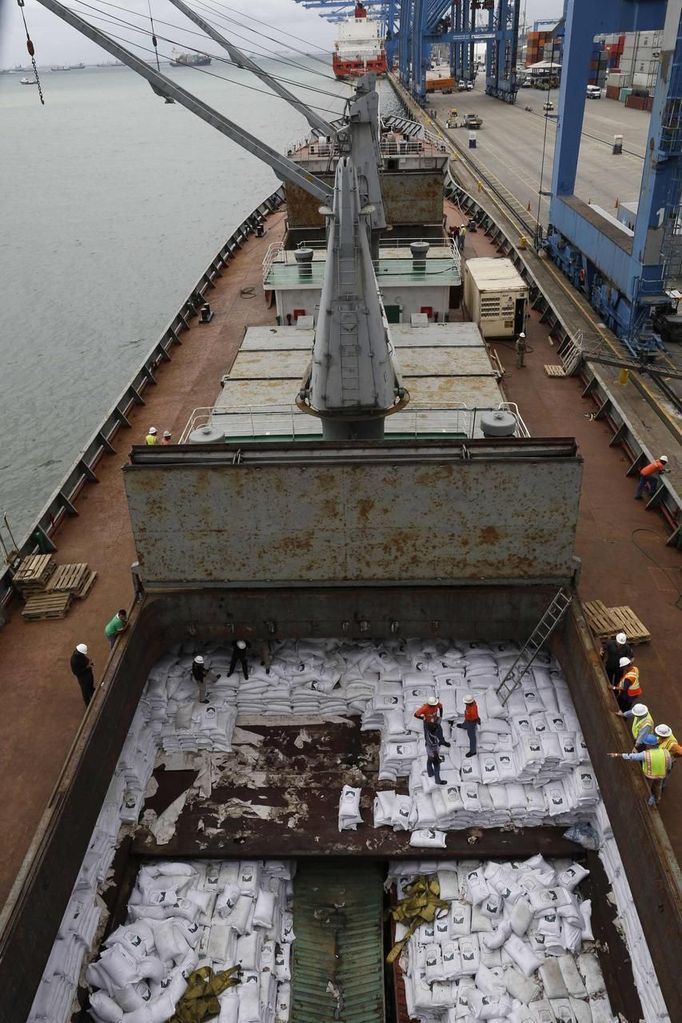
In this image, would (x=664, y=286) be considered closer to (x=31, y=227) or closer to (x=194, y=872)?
(x=194, y=872)

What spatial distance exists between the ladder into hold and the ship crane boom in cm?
741

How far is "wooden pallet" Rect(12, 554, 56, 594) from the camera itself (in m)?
12.1

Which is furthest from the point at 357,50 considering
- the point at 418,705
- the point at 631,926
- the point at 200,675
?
the point at 631,926

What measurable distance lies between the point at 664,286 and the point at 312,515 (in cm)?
1800

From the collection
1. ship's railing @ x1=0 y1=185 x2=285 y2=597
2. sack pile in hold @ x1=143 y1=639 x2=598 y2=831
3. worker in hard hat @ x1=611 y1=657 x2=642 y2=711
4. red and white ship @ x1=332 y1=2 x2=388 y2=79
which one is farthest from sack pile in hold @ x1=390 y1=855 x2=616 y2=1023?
red and white ship @ x1=332 y1=2 x2=388 y2=79

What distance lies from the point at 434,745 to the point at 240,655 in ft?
11.4

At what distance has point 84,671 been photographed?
385 inches

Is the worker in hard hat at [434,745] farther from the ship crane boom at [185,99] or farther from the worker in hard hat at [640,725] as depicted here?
the ship crane boom at [185,99]

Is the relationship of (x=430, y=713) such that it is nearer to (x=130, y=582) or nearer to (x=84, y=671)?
(x=84, y=671)

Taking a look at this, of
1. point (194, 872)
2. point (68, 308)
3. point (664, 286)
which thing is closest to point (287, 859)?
point (194, 872)

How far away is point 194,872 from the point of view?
9.39m

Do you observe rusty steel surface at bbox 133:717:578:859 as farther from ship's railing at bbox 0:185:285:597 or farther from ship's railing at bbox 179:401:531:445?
ship's railing at bbox 179:401:531:445

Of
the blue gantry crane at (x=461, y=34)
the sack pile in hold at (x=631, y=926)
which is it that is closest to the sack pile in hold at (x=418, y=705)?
the sack pile in hold at (x=631, y=926)

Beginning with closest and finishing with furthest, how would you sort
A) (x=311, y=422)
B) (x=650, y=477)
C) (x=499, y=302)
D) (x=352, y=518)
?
(x=352, y=518), (x=650, y=477), (x=311, y=422), (x=499, y=302)
